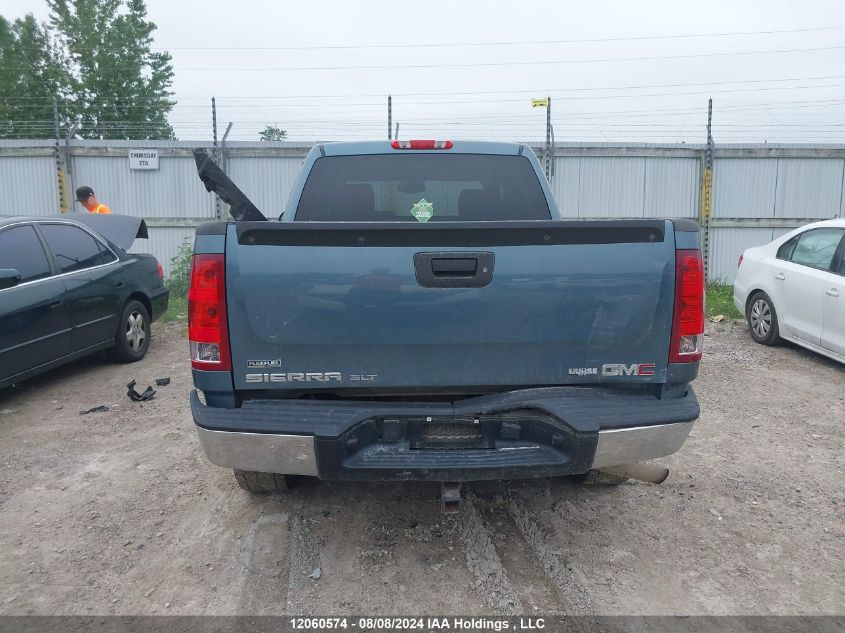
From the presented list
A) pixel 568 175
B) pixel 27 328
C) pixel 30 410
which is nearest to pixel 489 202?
pixel 27 328

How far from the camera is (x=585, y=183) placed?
12.3 meters

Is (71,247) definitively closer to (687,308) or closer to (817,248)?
(687,308)

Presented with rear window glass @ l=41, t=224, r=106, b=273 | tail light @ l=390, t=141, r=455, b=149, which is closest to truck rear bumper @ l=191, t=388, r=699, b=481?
tail light @ l=390, t=141, r=455, b=149

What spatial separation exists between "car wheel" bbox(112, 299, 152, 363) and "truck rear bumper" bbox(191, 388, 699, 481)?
183 inches

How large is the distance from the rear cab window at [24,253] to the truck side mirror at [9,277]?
6.0 inches

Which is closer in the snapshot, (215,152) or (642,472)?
(642,472)

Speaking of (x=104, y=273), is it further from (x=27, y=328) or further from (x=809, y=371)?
(x=809, y=371)

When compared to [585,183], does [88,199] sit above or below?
below

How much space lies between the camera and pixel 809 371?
6.73 meters

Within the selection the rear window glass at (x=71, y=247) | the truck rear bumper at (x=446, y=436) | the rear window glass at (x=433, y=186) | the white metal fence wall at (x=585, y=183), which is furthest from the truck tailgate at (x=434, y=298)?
the white metal fence wall at (x=585, y=183)

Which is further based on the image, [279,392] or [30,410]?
[30,410]

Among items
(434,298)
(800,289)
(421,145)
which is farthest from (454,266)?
(800,289)

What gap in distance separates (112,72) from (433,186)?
757 inches

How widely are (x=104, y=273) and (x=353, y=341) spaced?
4.83 meters
